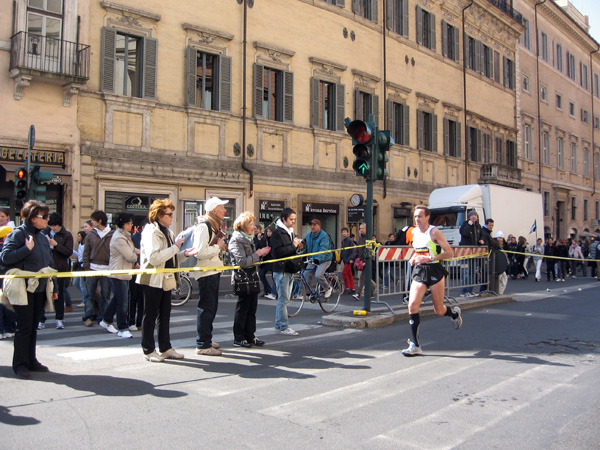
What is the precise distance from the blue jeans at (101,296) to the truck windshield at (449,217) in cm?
1536

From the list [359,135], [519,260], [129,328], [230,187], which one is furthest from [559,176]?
[129,328]

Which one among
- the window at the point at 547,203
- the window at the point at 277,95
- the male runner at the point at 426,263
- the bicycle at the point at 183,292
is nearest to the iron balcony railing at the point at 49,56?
the bicycle at the point at 183,292

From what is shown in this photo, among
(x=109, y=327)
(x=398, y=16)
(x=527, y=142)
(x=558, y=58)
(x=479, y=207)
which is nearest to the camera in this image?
(x=109, y=327)

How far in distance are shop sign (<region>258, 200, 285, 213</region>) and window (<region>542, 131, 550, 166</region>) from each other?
2787 centimetres

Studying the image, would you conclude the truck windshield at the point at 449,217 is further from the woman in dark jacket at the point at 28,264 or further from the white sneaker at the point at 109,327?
the woman in dark jacket at the point at 28,264

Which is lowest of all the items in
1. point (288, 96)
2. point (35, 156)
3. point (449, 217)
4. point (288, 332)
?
point (288, 332)

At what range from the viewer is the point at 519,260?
24.6m

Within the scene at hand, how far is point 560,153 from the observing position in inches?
1801

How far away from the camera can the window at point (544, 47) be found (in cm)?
4301

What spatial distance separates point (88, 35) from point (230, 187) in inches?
247

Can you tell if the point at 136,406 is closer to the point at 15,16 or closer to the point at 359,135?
the point at 359,135

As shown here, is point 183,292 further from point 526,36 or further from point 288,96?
point 526,36

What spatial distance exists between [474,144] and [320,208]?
1463 centimetres

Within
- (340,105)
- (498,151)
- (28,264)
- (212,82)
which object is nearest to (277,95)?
(212,82)
